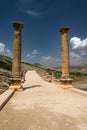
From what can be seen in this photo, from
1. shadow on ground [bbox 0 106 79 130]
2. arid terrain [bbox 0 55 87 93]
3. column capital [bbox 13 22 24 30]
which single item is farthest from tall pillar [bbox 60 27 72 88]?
shadow on ground [bbox 0 106 79 130]

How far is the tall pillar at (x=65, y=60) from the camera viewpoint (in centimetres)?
1496

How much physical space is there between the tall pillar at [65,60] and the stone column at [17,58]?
4054 mm

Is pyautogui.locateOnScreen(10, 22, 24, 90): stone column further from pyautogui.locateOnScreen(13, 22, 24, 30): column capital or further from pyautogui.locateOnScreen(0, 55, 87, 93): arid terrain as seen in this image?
pyautogui.locateOnScreen(0, 55, 87, 93): arid terrain

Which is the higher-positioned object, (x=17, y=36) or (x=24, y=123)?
(x=17, y=36)

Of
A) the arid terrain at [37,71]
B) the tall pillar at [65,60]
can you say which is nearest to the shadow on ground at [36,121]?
the tall pillar at [65,60]

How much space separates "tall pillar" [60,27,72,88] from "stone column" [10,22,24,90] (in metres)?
4.05

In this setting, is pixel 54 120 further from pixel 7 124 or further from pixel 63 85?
pixel 63 85

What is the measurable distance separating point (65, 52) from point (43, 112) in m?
9.74

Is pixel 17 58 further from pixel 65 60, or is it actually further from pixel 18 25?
pixel 65 60

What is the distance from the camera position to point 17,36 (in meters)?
14.2

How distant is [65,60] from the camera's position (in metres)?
15.4

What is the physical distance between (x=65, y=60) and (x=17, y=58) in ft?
14.7

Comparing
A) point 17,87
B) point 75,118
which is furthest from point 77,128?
point 17,87

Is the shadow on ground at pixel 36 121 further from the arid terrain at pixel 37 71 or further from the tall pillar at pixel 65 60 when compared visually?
the arid terrain at pixel 37 71
